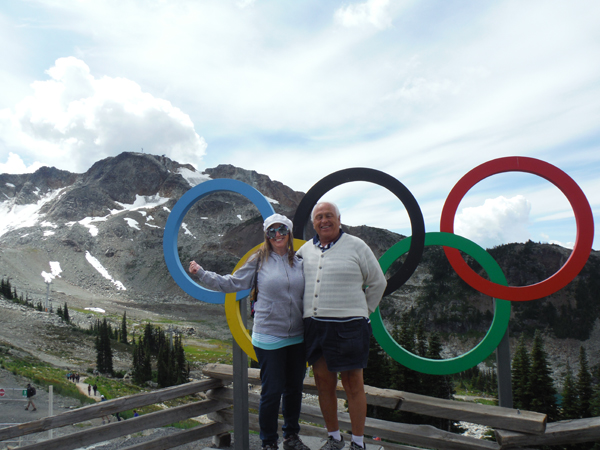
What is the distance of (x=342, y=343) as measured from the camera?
3.18 meters

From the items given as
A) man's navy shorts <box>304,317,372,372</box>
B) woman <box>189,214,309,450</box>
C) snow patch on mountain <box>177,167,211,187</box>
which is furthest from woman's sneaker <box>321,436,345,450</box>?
snow patch on mountain <box>177,167,211,187</box>

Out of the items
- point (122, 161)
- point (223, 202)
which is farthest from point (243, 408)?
point (122, 161)

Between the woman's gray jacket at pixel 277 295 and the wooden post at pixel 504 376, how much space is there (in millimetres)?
2769

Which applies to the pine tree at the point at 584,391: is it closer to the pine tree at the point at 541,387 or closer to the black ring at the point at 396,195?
the pine tree at the point at 541,387

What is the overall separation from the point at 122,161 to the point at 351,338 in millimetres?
175797

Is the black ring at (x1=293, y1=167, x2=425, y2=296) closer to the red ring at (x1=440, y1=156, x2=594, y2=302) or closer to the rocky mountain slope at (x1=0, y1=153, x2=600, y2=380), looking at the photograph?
the red ring at (x1=440, y1=156, x2=594, y2=302)

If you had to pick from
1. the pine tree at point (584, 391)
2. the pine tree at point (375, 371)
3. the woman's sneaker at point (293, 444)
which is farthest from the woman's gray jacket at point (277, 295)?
the pine tree at point (584, 391)

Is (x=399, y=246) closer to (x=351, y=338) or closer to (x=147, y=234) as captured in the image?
(x=351, y=338)

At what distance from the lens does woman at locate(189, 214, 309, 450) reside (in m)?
3.32

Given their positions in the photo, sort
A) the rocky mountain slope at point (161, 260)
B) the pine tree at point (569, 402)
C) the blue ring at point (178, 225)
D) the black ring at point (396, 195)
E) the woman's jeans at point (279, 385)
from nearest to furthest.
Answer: the woman's jeans at point (279, 385), the black ring at point (396, 195), the blue ring at point (178, 225), the pine tree at point (569, 402), the rocky mountain slope at point (161, 260)

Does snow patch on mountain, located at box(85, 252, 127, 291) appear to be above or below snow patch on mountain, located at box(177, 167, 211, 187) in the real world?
below

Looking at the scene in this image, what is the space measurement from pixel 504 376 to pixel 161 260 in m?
119

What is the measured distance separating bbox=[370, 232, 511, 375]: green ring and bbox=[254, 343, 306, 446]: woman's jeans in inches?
63.7

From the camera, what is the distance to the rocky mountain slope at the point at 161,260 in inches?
3418
